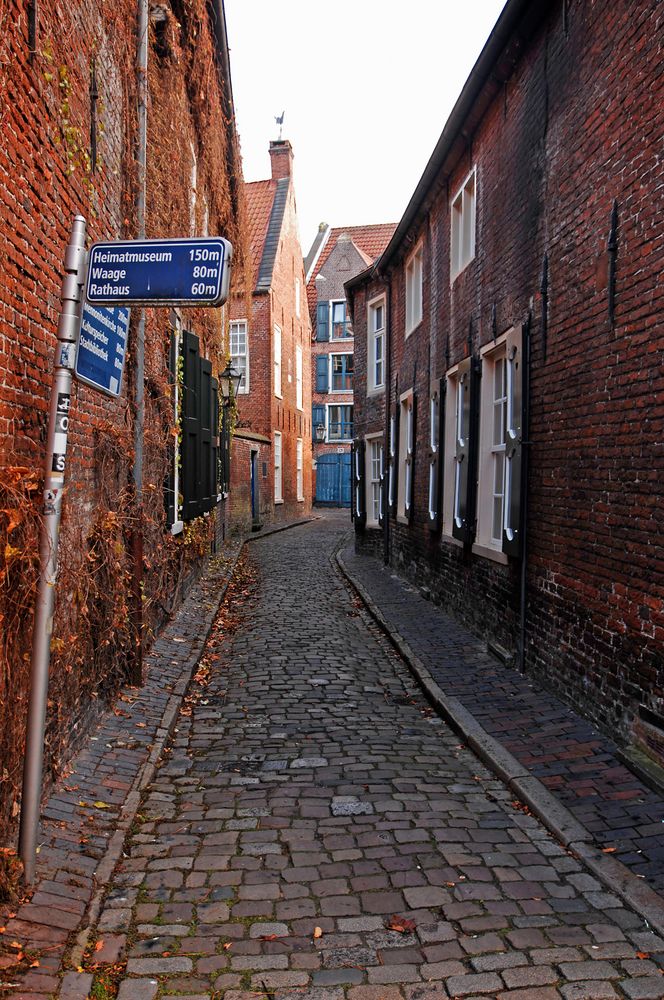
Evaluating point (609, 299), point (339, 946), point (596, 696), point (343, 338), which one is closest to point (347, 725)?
point (596, 696)

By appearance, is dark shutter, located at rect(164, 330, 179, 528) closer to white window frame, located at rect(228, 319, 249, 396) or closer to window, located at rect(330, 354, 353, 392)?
white window frame, located at rect(228, 319, 249, 396)

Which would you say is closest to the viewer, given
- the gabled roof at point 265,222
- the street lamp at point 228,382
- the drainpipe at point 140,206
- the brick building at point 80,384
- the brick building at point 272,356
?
the brick building at point 80,384

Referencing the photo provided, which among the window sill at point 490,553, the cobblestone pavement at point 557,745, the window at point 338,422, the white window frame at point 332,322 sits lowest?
the cobblestone pavement at point 557,745

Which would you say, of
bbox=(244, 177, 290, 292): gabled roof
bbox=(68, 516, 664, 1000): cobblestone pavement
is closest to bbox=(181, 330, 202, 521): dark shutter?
bbox=(68, 516, 664, 1000): cobblestone pavement

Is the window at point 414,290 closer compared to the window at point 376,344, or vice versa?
the window at point 414,290

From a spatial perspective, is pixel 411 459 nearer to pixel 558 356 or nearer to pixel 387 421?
pixel 387 421

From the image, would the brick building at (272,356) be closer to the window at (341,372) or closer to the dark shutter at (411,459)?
the window at (341,372)

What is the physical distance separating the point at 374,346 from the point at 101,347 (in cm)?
1399

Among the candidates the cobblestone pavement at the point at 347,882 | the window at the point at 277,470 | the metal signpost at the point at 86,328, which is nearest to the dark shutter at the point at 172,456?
the cobblestone pavement at the point at 347,882

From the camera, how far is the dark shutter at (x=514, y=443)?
6.86 m

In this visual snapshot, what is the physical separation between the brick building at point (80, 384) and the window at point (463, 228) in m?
3.35

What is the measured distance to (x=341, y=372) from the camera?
125 feet

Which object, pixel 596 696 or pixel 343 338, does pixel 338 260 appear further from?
pixel 596 696

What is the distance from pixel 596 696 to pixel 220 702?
114 inches
